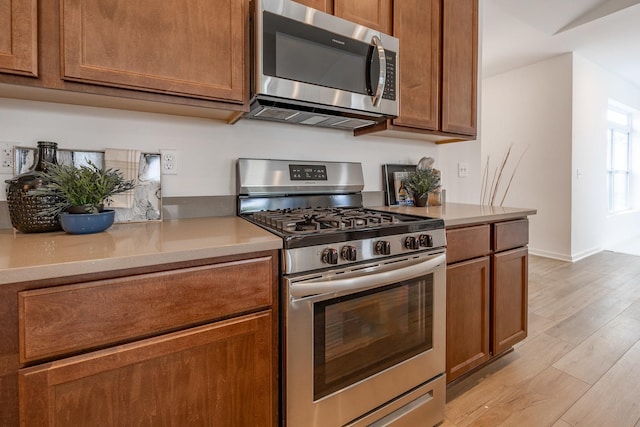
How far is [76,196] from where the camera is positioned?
1.09 meters

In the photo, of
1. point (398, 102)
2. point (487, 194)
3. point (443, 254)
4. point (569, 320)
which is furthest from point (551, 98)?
point (443, 254)

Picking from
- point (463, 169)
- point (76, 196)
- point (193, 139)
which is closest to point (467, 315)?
point (463, 169)

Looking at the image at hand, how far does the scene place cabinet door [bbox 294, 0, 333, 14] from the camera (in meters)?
1.46

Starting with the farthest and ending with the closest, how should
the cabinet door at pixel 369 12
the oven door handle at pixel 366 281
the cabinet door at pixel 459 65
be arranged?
the cabinet door at pixel 459 65 < the cabinet door at pixel 369 12 < the oven door handle at pixel 366 281

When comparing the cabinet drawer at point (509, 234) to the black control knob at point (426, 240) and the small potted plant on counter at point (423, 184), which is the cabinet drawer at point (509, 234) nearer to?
the small potted plant on counter at point (423, 184)

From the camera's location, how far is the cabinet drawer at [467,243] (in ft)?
5.07

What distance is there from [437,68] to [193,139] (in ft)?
4.78

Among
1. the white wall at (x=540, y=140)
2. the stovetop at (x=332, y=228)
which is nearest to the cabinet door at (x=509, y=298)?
the stovetop at (x=332, y=228)

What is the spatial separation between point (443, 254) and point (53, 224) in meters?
1.52

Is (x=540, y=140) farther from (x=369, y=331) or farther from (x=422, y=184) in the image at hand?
(x=369, y=331)

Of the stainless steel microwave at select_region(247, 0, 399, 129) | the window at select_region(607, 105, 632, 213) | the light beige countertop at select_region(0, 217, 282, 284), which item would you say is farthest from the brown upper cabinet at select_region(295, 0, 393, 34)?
the window at select_region(607, 105, 632, 213)

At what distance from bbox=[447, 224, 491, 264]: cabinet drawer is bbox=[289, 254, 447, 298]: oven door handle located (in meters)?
0.13

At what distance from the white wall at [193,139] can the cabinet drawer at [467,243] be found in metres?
0.67

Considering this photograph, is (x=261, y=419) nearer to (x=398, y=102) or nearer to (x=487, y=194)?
(x=398, y=102)
